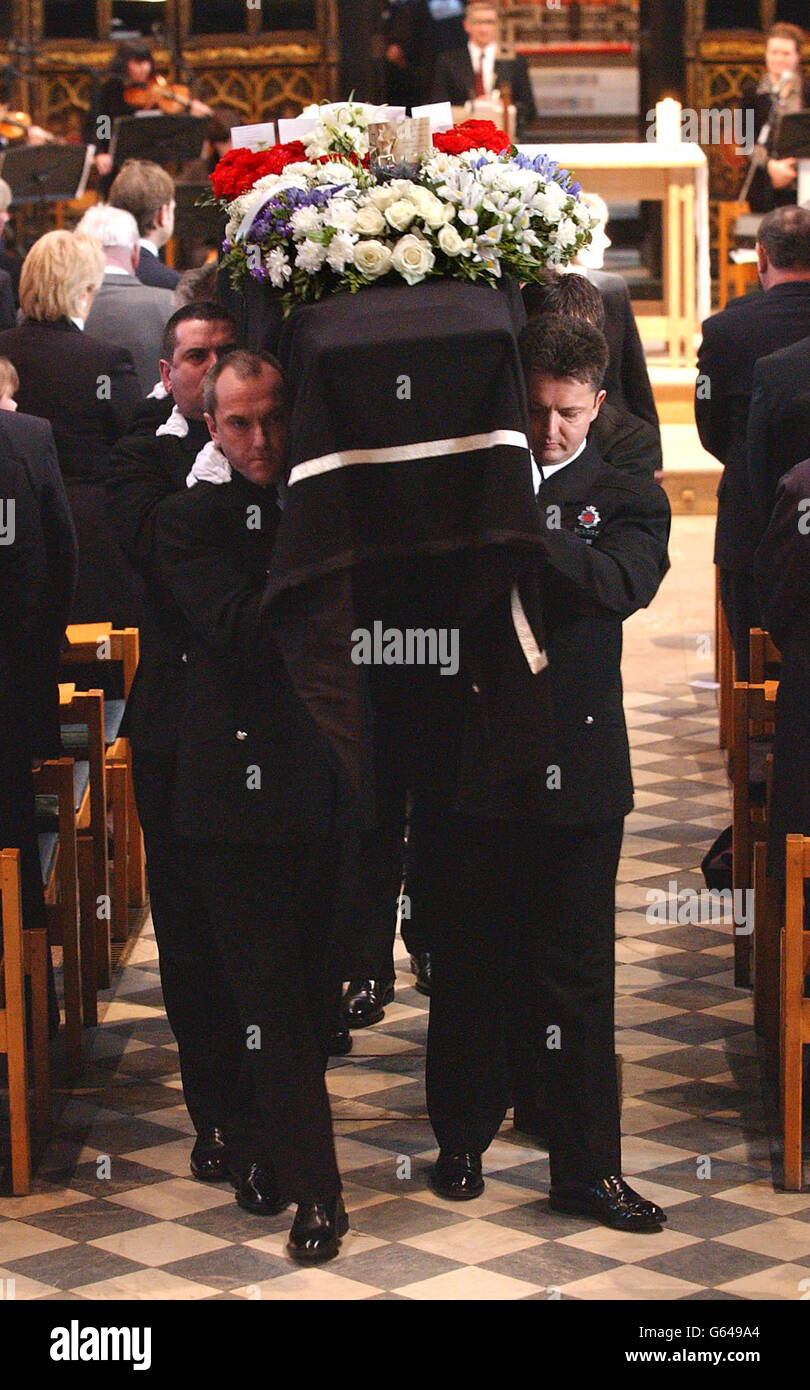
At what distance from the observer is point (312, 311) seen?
3.73 metres

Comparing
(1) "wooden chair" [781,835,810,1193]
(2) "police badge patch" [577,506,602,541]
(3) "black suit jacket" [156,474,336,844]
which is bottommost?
(1) "wooden chair" [781,835,810,1193]

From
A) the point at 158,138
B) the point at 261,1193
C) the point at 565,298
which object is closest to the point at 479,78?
the point at 158,138

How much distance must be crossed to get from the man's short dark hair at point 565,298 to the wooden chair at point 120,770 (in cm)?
189

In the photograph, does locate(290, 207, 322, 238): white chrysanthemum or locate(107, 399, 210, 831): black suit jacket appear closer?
locate(290, 207, 322, 238): white chrysanthemum

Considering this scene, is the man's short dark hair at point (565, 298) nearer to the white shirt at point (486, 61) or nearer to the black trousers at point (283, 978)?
the black trousers at point (283, 978)

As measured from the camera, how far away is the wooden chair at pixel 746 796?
208 inches

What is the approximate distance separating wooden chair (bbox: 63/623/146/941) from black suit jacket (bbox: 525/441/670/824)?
1.84 m

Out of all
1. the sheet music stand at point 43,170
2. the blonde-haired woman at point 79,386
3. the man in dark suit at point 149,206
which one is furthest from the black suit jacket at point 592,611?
the sheet music stand at point 43,170

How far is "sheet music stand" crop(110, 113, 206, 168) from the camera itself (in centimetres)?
1234

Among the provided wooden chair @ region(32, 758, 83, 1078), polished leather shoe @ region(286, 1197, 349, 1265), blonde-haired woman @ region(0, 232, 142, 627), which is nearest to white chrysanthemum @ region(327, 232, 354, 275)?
wooden chair @ region(32, 758, 83, 1078)

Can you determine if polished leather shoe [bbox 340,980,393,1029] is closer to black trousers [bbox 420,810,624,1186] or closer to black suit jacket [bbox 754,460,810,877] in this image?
black trousers [bbox 420,810,624,1186]

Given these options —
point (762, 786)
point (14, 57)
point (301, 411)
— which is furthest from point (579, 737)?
point (14, 57)

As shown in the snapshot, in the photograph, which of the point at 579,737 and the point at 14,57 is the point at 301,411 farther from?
the point at 14,57

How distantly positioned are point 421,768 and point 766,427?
190 centimetres
